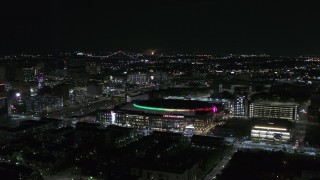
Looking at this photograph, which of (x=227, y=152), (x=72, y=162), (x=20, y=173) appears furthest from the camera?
(x=227, y=152)

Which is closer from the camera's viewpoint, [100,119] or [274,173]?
[274,173]

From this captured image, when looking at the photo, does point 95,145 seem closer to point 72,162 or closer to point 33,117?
point 72,162

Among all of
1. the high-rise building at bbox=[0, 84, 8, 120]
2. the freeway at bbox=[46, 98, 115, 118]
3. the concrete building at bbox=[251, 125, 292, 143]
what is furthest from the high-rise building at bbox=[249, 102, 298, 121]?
the high-rise building at bbox=[0, 84, 8, 120]

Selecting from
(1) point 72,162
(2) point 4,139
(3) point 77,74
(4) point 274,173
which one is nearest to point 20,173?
(1) point 72,162

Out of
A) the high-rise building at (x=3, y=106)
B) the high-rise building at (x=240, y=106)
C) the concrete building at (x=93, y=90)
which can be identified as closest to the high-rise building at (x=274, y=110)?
the high-rise building at (x=240, y=106)

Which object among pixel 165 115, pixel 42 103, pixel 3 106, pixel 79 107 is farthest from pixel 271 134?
pixel 3 106

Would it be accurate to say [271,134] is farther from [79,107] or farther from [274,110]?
[79,107]
